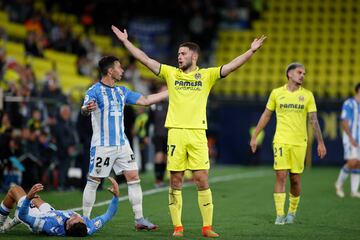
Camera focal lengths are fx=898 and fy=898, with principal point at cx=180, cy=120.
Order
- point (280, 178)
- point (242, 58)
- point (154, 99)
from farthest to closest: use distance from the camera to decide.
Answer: point (280, 178) → point (154, 99) → point (242, 58)

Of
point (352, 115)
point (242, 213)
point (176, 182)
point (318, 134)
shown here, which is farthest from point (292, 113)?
point (352, 115)

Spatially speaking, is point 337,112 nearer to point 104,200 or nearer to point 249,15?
point 249,15

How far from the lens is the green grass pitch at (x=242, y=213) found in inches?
417

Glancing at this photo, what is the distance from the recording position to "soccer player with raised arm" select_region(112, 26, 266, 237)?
1030 cm

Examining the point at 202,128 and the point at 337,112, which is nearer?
the point at 202,128

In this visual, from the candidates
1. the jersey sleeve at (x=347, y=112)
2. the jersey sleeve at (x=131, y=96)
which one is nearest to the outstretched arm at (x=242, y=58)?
the jersey sleeve at (x=131, y=96)

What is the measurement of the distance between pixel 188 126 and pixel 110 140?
→ 1106mm

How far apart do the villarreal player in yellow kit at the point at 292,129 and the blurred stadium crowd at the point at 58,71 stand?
17.7 ft

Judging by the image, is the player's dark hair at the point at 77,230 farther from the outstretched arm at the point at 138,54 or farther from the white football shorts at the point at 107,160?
the outstretched arm at the point at 138,54

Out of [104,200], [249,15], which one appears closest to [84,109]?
[104,200]

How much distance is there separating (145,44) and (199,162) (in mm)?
22312

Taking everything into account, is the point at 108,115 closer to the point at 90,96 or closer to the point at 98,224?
the point at 90,96

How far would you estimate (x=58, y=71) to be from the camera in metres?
26.0

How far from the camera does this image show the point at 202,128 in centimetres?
1038
